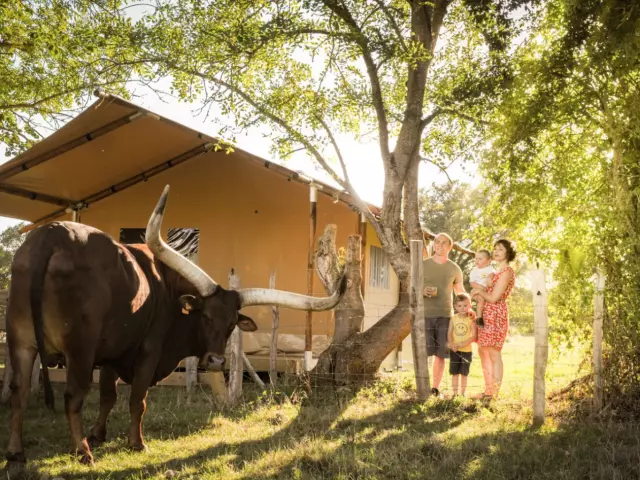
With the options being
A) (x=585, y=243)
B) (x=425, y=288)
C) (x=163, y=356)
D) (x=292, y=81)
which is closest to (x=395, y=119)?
(x=292, y=81)

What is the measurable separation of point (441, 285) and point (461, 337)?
0.73 metres

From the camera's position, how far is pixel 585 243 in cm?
592

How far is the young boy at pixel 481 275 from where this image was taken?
21.2 feet

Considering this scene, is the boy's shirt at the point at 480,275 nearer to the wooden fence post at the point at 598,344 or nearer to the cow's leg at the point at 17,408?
the wooden fence post at the point at 598,344

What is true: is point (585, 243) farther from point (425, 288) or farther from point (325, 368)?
point (325, 368)

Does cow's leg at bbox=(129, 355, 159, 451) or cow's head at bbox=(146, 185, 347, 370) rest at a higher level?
cow's head at bbox=(146, 185, 347, 370)

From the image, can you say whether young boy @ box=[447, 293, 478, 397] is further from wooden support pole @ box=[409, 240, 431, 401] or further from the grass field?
the grass field

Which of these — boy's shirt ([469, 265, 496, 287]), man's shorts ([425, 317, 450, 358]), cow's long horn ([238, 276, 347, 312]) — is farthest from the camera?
man's shorts ([425, 317, 450, 358])

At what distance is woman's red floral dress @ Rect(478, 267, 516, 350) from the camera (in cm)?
633

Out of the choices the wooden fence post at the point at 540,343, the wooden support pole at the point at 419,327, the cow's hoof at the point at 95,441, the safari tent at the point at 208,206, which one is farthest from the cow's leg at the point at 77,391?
the safari tent at the point at 208,206

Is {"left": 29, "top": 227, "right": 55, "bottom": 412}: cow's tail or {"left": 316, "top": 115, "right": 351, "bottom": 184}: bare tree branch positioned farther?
{"left": 316, "top": 115, "right": 351, "bottom": 184}: bare tree branch

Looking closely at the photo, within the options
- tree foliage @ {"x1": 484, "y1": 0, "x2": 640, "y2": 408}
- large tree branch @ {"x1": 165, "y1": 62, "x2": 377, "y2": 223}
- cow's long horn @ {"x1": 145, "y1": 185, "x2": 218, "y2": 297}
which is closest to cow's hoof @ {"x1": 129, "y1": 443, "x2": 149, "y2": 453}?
cow's long horn @ {"x1": 145, "y1": 185, "x2": 218, "y2": 297}

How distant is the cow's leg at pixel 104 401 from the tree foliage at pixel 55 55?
15.6 feet

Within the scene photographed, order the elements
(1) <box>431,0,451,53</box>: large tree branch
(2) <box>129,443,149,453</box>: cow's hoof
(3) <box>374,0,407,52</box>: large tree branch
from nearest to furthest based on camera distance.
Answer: (2) <box>129,443,149,453</box>: cow's hoof, (3) <box>374,0,407,52</box>: large tree branch, (1) <box>431,0,451,53</box>: large tree branch
